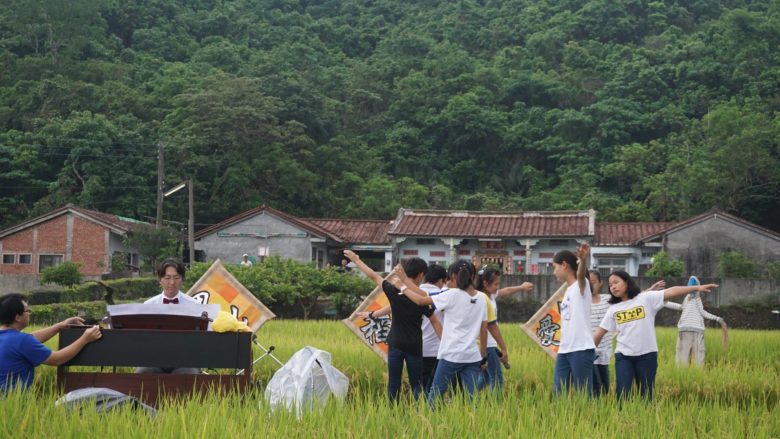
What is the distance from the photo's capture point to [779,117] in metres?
39.8

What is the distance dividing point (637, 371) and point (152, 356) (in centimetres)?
387

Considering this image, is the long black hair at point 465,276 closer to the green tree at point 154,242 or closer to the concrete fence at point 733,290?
the concrete fence at point 733,290

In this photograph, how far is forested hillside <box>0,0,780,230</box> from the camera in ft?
127

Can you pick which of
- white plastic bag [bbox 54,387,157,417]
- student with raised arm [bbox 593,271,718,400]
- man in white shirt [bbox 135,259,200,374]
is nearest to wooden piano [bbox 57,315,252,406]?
white plastic bag [bbox 54,387,157,417]

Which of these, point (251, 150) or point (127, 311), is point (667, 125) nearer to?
point (251, 150)

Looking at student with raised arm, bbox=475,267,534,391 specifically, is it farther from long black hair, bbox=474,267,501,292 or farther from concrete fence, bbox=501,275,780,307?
concrete fence, bbox=501,275,780,307

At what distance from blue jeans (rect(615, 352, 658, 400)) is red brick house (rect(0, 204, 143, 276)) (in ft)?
91.1

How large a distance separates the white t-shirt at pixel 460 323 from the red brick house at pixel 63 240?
27.7 meters

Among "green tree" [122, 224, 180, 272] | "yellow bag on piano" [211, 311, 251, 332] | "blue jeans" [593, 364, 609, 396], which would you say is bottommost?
"blue jeans" [593, 364, 609, 396]

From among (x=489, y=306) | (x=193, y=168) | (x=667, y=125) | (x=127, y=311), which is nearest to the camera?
(x=127, y=311)

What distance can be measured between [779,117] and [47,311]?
106ft

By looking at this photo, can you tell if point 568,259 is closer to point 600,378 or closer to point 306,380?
point 600,378

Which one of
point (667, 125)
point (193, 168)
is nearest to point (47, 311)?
point (193, 168)

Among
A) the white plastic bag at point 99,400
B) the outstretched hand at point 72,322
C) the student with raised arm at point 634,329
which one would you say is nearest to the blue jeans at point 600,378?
the student with raised arm at point 634,329
